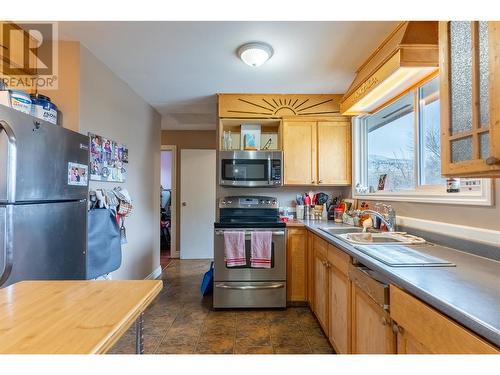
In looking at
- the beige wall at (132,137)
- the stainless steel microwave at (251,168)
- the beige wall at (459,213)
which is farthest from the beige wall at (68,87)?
the beige wall at (459,213)

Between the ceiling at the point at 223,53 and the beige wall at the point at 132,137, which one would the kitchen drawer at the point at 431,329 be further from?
the beige wall at the point at 132,137

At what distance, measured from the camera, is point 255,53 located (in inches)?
79.1

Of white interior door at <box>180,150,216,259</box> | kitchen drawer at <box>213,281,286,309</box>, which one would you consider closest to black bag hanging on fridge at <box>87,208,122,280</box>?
kitchen drawer at <box>213,281,286,309</box>

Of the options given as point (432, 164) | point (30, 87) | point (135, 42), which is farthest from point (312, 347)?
point (30, 87)

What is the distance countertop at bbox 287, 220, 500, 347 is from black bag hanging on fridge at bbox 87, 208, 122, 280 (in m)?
1.81

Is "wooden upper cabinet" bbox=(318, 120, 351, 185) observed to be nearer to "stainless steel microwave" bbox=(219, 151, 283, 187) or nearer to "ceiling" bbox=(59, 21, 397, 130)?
"ceiling" bbox=(59, 21, 397, 130)

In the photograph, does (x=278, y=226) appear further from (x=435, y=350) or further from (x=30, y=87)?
(x=30, y=87)

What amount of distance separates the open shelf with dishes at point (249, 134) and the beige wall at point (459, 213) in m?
1.63

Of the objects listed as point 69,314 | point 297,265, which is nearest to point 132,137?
point 297,265

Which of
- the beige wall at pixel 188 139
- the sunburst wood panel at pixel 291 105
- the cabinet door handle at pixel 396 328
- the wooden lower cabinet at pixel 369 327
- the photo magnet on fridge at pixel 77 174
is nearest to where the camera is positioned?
the cabinet door handle at pixel 396 328

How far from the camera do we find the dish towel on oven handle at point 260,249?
2603 millimetres

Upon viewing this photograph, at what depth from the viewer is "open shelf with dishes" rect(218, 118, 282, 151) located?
3102 millimetres

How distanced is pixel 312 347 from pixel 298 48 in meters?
2.32

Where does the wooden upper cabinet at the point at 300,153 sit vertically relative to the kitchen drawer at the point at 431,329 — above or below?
above
